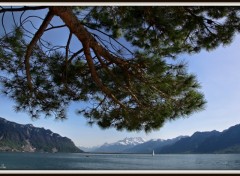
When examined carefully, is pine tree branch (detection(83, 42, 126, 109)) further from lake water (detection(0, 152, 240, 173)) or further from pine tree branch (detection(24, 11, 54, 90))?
lake water (detection(0, 152, 240, 173))

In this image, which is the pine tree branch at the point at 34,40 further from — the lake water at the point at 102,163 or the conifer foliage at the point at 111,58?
the lake water at the point at 102,163

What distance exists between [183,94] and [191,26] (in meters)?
0.54

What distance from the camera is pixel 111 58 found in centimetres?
252

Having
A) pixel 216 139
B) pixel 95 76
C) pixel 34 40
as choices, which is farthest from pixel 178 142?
pixel 34 40

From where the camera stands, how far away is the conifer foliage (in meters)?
2.20

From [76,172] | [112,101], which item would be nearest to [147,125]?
[112,101]

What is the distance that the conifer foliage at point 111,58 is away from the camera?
86.7 inches

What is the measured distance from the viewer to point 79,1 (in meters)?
1.65

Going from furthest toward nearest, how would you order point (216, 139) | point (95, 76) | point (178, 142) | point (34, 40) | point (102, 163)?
point (216, 139)
point (178, 142)
point (102, 163)
point (95, 76)
point (34, 40)

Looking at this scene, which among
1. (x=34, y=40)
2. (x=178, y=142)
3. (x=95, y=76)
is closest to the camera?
(x=34, y=40)

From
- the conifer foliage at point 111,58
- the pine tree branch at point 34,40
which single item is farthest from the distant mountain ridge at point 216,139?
the pine tree branch at point 34,40

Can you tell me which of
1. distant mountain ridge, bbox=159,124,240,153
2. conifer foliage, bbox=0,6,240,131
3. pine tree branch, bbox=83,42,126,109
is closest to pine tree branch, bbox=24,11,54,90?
conifer foliage, bbox=0,6,240,131

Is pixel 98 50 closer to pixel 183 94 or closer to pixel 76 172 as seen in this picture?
pixel 183 94

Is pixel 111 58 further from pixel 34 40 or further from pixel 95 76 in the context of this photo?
pixel 34 40
